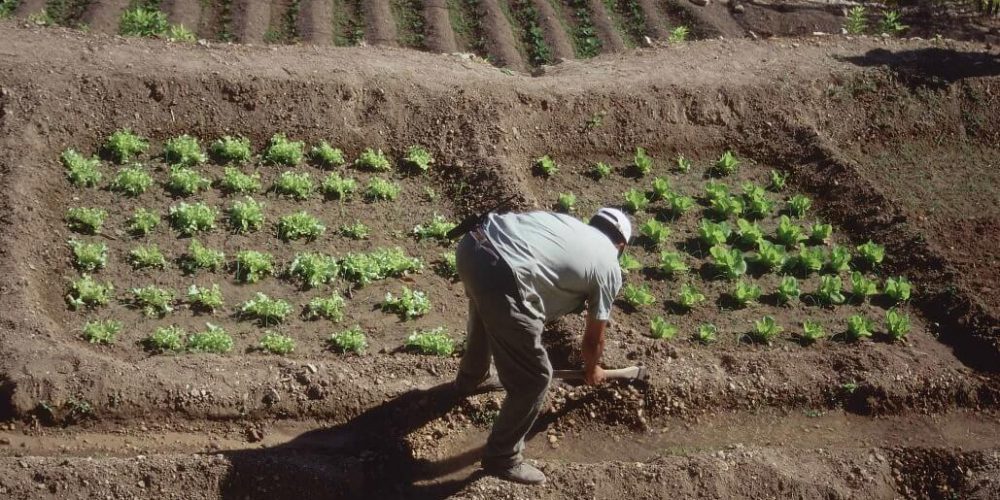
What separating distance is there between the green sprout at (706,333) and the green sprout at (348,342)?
110 inches

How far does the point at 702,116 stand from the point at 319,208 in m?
4.52

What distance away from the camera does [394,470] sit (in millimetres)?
7203

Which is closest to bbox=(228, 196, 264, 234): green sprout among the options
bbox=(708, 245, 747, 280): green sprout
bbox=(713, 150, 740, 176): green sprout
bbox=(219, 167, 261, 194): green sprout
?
bbox=(219, 167, 261, 194): green sprout

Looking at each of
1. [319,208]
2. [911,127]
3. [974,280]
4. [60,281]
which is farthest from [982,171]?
[60,281]

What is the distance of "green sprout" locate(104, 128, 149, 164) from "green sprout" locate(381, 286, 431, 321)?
10.2ft

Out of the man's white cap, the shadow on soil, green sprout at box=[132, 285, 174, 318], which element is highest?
the man's white cap

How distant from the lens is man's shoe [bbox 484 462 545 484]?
22.9 ft

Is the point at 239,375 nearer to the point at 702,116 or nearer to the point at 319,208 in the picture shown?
the point at 319,208

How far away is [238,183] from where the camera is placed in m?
9.67

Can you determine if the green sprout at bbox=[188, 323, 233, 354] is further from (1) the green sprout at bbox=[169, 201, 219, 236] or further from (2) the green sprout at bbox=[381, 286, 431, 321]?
(1) the green sprout at bbox=[169, 201, 219, 236]

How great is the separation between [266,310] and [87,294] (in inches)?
53.8

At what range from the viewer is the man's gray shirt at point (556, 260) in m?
6.23

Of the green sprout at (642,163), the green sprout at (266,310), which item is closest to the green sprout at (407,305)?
the green sprout at (266,310)

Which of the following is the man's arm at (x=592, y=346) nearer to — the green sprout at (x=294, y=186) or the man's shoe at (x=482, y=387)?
the man's shoe at (x=482, y=387)
